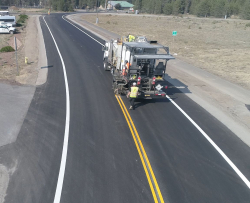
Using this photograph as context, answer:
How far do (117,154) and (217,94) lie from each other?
10.5 m

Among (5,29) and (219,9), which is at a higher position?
(219,9)

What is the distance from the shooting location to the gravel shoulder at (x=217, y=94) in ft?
45.0

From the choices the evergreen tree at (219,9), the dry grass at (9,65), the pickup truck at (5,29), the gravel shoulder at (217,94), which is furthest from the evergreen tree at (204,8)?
the gravel shoulder at (217,94)

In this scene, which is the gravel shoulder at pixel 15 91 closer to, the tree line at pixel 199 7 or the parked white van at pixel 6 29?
the parked white van at pixel 6 29

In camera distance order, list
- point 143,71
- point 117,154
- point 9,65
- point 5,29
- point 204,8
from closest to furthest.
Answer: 1. point 117,154
2. point 143,71
3. point 9,65
4. point 5,29
5. point 204,8

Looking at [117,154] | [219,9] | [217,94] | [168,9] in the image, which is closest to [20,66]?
[117,154]

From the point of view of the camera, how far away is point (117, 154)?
10.3 meters

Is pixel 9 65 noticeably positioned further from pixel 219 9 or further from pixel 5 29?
pixel 219 9

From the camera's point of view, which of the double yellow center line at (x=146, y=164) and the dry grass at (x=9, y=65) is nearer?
the double yellow center line at (x=146, y=164)

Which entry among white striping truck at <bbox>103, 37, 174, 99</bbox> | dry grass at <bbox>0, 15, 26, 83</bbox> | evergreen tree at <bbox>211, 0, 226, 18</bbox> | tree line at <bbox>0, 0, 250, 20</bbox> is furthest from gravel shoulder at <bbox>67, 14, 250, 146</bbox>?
evergreen tree at <bbox>211, 0, 226, 18</bbox>

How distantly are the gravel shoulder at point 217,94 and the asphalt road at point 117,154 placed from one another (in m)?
0.77

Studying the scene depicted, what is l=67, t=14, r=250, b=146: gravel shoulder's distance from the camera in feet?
45.0

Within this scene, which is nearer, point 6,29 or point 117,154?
point 117,154

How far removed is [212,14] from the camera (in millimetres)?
116062
